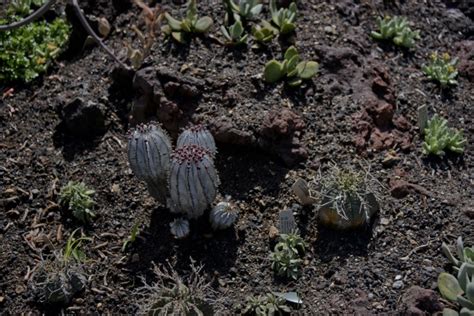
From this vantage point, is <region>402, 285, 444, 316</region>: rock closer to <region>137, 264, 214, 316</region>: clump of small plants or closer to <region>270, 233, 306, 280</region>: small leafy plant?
<region>270, 233, 306, 280</region>: small leafy plant

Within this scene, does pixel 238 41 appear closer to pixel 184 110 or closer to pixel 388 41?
pixel 184 110

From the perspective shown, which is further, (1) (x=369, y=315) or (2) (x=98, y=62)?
(2) (x=98, y=62)

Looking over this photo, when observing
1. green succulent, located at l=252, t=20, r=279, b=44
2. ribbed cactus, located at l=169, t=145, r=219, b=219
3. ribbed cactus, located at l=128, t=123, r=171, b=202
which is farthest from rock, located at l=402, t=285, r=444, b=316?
green succulent, located at l=252, t=20, r=279, b=44

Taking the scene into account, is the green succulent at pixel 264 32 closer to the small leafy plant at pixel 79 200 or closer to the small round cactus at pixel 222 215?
the small round cactus at pixel 222 215

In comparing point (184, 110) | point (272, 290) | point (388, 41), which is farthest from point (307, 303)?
point (388, 41)

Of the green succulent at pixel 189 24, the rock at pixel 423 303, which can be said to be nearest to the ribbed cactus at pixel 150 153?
the green succulent at pixel 189 24
